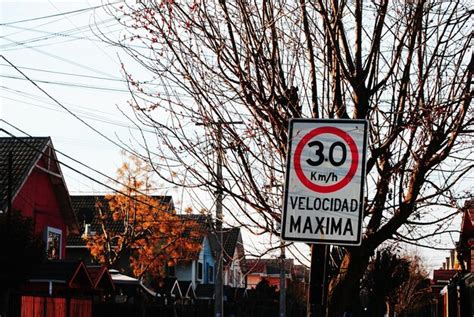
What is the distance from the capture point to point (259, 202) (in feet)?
27.1

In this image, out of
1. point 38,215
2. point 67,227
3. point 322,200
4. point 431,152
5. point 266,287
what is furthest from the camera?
point 266,287

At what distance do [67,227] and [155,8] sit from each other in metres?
30.5

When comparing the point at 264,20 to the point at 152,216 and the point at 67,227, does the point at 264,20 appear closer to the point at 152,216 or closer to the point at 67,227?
the point at 67,227

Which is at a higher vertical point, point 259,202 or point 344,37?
point 344,37

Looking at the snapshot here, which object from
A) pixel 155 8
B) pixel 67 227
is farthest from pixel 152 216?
pixel 155 8

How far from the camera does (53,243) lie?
119 ft

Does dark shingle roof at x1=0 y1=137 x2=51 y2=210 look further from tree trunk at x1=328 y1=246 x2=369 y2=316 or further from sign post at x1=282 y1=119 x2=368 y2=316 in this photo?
sign post at x1=282 y1=119 x2=368 y2=316

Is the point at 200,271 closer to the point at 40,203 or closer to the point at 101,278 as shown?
the point at 40,203

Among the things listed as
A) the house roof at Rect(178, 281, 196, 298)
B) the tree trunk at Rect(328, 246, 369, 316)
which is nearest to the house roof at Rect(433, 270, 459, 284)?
the house roof at Rect(178, 281, 196, 298)

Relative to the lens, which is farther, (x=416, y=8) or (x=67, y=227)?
(x=67, y=227)

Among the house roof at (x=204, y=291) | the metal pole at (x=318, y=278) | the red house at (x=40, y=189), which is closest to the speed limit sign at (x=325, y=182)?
the metal pole at (x=318, y=278)

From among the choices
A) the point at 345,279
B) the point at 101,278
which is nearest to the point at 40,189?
the point at 101,278

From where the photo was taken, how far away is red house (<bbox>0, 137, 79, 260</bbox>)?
31.7 meters

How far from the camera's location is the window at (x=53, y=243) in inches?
1393
